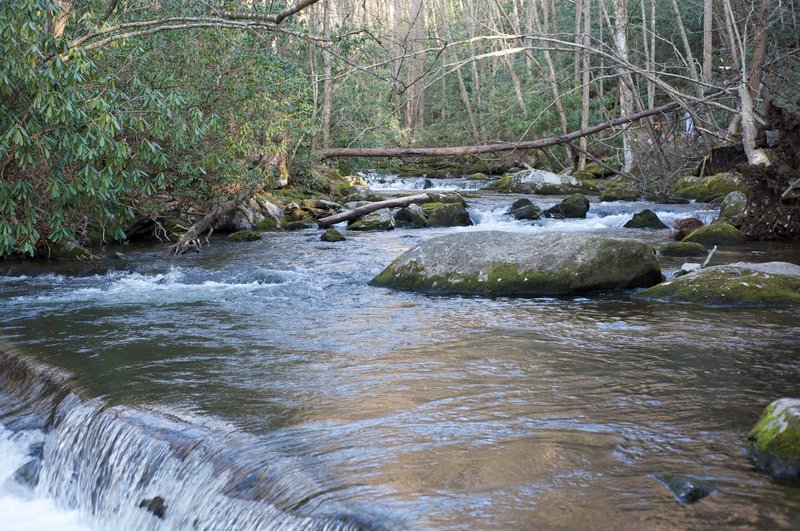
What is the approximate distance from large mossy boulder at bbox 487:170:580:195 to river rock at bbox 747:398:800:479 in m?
21.8

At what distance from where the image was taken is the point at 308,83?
18359 millimetres

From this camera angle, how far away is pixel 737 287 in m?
9.36

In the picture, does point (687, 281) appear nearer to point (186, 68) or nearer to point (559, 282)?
point (559, 282)

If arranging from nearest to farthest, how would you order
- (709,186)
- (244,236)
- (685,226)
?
1. (685,226)
2. (244,236)
3. (709,186)

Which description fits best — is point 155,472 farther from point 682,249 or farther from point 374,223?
point 374,223

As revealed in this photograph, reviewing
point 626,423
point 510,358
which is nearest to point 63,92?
point 510,358

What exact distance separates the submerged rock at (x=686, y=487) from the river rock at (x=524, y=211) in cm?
1550

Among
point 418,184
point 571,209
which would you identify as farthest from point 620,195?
point 418,184

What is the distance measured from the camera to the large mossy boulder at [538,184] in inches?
1040

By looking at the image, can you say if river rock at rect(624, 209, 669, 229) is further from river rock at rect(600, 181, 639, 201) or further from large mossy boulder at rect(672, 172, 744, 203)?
river rock at rect(600, 181, 639, 201)

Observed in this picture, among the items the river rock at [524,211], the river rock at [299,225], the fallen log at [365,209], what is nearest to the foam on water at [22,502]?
the fallen log at [365,209]

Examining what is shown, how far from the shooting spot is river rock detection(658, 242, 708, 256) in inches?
525

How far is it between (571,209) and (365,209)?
4923mm

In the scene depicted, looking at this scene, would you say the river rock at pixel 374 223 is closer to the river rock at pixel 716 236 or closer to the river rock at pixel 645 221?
the river rock at pixel 645 221
